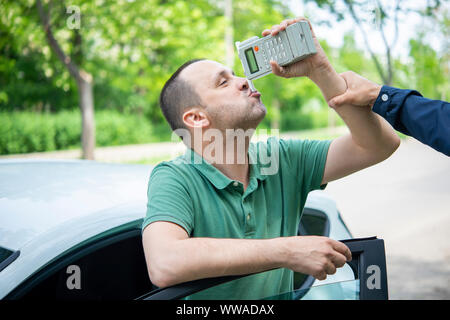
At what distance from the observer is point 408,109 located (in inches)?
54.9

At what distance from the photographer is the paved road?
4.50 meters

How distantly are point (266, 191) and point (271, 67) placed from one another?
493 mm

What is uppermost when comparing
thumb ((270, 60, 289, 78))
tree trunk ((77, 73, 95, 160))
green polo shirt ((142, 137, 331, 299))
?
tree trunk ((77, 73, 95, 160))

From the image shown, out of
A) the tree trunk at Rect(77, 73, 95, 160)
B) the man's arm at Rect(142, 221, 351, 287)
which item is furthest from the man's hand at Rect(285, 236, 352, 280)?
the tree trunk at Rect(77, 73, 95, 160)

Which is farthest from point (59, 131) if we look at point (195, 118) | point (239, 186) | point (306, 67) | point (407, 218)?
point (306, 67)

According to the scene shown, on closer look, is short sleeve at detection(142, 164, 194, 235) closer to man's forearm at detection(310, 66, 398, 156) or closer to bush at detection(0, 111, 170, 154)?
man's forearm at detection(310, 66, 398, 156)

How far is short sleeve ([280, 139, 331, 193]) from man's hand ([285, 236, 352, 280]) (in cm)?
56

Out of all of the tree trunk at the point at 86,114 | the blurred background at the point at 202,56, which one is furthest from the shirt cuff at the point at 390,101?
the tree trunk at the point at 86,114

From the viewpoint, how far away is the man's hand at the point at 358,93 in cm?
152

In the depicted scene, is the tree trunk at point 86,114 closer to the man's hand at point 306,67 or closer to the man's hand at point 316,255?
the man's hand at point 306,67

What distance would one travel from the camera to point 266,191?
1796 millimetres
